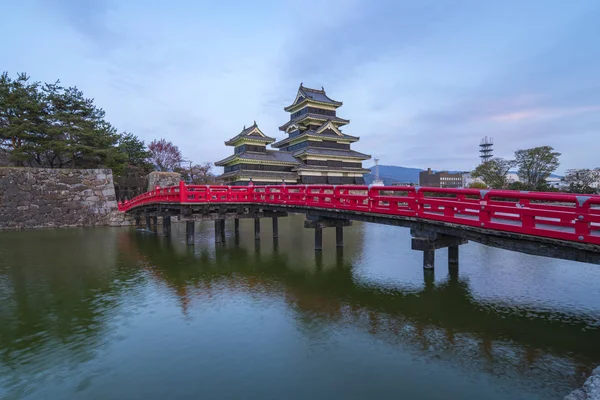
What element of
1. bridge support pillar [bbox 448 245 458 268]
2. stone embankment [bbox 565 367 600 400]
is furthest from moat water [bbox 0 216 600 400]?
bridge support pillar [bbox 448 245 458 268]

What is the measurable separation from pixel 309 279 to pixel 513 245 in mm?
Result: 6033

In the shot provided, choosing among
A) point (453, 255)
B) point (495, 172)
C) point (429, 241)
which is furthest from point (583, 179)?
point (429, 241)

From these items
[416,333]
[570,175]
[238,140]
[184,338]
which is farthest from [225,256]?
[570,175]

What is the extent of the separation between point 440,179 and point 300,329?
9489 centimetres

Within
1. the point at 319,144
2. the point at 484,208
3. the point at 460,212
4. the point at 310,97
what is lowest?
the point at 460,212

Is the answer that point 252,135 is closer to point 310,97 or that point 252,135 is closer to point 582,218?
point 310,97

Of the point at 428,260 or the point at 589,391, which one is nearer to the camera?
the point at 589,391

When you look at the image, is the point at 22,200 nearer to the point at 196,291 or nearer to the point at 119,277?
the point at 119,277

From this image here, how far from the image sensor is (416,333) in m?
6.99

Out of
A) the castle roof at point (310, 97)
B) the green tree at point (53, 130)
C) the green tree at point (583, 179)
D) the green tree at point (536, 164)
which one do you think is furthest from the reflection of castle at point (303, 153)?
the green tree at point (583, 179)

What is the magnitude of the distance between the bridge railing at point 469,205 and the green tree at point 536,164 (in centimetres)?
2698

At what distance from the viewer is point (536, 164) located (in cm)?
3412

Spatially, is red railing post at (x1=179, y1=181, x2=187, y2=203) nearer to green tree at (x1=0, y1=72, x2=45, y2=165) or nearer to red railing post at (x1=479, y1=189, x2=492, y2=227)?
red railing post at (x1=479, y1=189, x2=492, y2=227)

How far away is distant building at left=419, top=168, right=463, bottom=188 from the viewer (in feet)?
295
